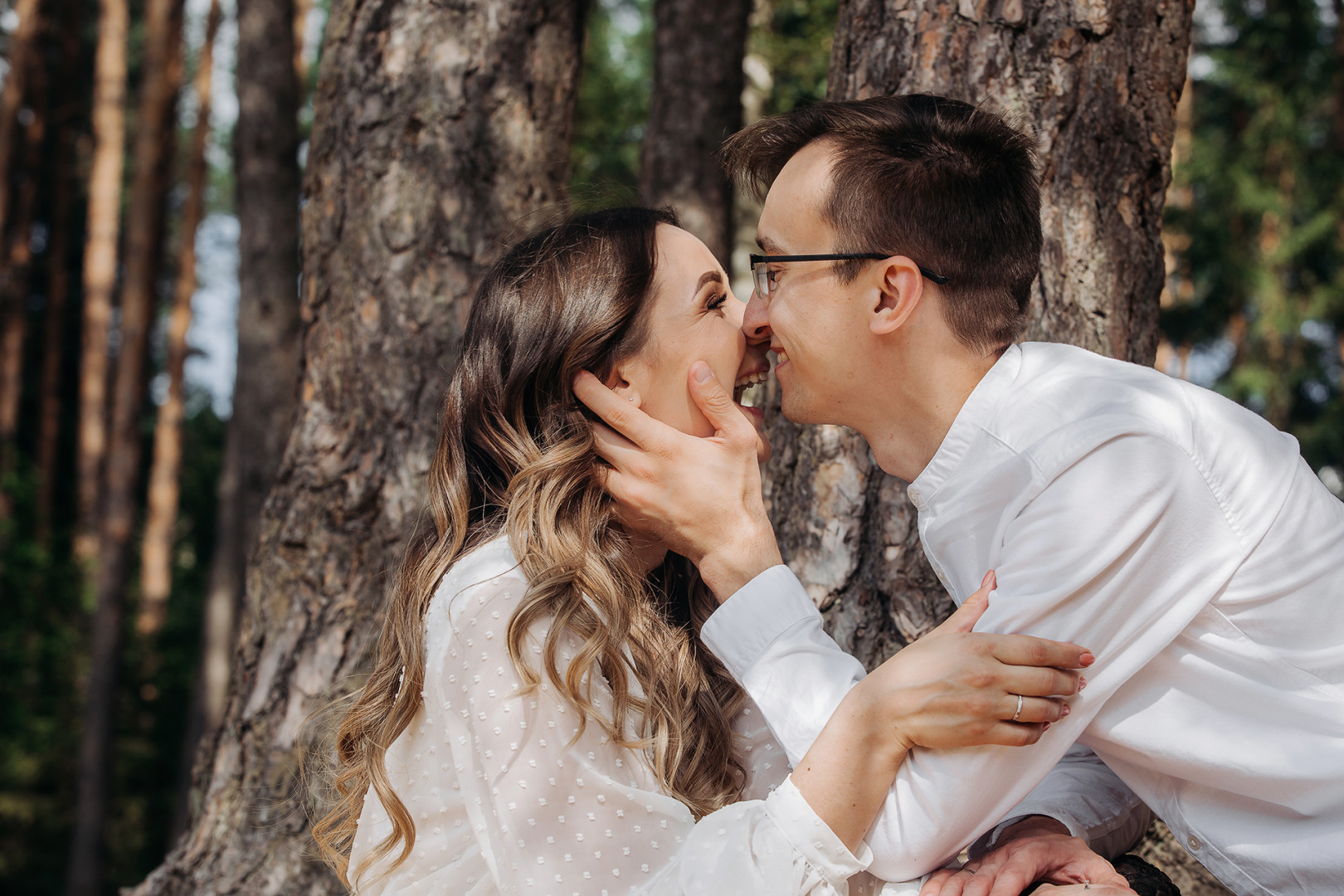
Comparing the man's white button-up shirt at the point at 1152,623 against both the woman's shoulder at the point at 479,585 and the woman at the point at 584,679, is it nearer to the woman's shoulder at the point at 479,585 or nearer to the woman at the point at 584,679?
the woman at the point at 584,679

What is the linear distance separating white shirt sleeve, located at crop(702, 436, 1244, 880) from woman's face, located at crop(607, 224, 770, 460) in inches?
31.0

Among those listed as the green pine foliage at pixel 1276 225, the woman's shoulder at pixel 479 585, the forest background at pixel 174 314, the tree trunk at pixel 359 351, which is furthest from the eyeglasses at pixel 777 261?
the green pine foliage at pixel 1276 225

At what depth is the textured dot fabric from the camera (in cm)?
185

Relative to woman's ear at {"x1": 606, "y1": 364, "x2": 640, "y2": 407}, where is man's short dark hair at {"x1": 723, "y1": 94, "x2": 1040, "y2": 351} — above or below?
above

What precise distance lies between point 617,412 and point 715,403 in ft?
0.74

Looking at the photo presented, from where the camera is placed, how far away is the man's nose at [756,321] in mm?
2559

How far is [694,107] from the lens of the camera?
21.1ft

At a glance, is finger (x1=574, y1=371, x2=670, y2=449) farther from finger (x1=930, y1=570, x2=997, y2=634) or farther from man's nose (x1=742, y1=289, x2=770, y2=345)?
finger (x1=930, y1=570, x2=997, y2=634)

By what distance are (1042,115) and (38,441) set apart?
2107 centimetres

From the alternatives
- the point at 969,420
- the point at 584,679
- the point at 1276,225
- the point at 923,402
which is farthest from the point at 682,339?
the point at 1276,225

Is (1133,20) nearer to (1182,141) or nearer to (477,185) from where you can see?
(477,185)

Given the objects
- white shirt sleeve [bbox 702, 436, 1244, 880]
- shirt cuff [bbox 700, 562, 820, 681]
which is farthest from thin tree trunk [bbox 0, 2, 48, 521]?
white shirt sleeve [bbox 702, 436, 1244, 880]

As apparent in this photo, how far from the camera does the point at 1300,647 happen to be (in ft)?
6.39

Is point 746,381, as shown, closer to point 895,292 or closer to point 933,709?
point 895,292
